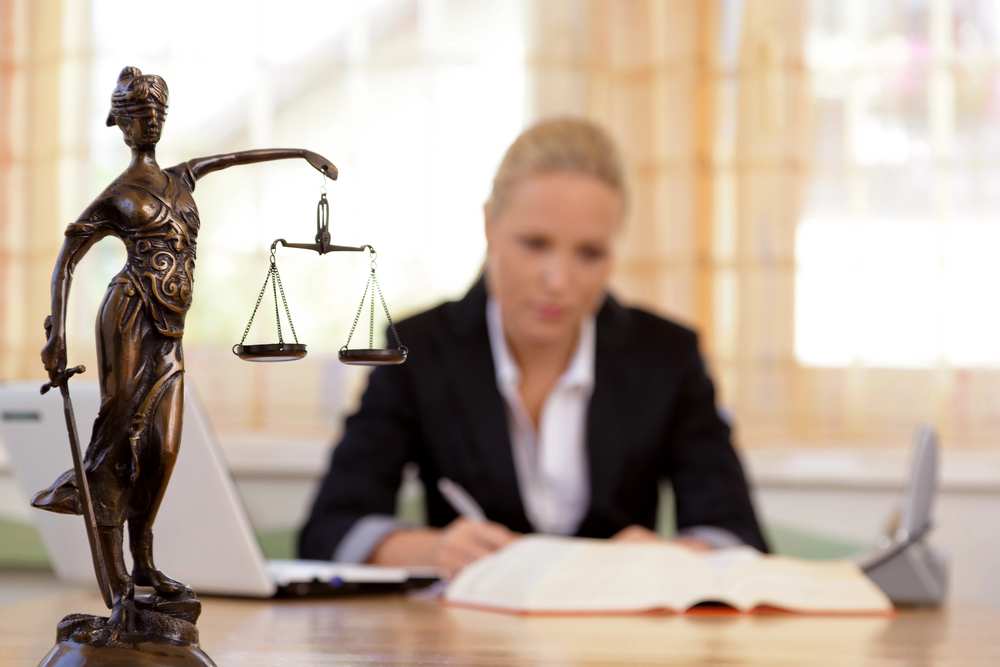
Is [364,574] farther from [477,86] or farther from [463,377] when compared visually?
[477,86]

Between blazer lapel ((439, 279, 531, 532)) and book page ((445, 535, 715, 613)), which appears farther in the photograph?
blazer lapel ((439, 279, 531, 532))

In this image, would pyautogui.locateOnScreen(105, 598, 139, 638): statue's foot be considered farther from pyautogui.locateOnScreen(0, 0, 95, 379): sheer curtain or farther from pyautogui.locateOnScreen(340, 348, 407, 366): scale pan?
pyautogui.locateOnScreen(0, 0, 95, 379): sheer curtain

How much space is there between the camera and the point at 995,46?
215cm

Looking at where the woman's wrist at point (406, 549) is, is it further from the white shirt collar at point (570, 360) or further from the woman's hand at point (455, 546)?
the white shirt collar at point (570, 360)

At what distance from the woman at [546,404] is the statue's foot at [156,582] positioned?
884 mm

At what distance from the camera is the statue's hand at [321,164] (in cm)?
46

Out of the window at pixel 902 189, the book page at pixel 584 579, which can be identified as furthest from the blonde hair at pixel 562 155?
the window at pixel 902 189

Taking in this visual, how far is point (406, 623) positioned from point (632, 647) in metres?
0.19

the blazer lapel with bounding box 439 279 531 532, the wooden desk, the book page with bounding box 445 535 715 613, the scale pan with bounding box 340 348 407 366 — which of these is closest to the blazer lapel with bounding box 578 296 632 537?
the blazer lapel with bounding box 439 279 531 532

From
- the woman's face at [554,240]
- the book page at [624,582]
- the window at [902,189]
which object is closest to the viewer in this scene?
the book page at [624,582]

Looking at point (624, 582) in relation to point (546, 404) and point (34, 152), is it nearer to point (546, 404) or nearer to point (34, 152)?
point (546, 404)

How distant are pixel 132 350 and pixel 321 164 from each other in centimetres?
13

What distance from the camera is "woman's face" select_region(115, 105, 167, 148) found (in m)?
0.45

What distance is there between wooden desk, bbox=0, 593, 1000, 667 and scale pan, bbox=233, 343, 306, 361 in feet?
0.60
